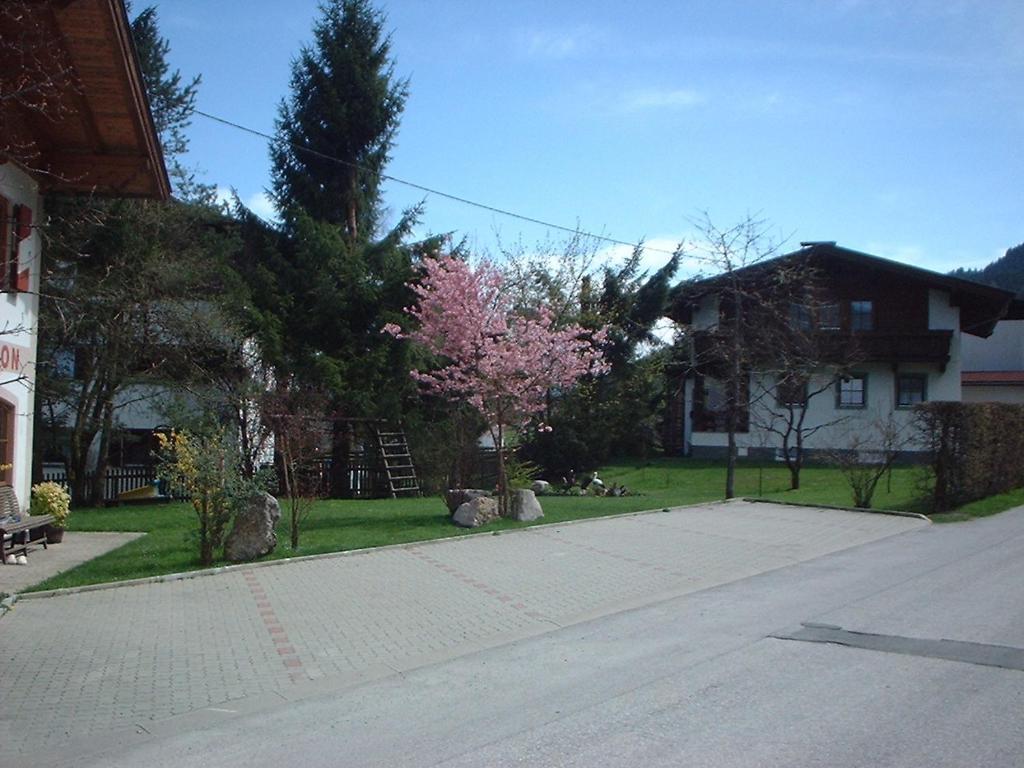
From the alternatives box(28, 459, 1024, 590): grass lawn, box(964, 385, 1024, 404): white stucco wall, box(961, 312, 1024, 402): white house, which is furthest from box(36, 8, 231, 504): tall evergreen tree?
box(961, 312, 1024, 402): white house

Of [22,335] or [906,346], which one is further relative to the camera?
[906,346]

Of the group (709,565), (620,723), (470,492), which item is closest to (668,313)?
(470,492)

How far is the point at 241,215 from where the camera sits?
28.9 metres

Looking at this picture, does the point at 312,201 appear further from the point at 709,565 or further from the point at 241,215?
the point at 709,565

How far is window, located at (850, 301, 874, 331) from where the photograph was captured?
35.5 metres

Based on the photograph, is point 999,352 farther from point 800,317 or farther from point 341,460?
point 341,460

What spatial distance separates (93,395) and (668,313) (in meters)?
21.0

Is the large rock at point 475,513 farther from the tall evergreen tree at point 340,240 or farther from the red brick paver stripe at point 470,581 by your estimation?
the tall evergreen tree at point 340,240

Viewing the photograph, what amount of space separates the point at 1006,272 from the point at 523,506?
79110mm

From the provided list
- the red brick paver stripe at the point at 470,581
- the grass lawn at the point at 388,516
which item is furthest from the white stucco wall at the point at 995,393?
the red brick paver stripe at the point at 470,581

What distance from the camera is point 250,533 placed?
1262 centimetres

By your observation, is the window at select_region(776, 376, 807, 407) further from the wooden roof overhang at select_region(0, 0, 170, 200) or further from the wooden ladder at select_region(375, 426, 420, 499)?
the wooden roof overhang at select_region(0, 0, 170, 200)

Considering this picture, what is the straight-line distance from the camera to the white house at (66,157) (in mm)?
13656

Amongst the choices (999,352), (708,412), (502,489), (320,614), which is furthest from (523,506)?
(999,352)
